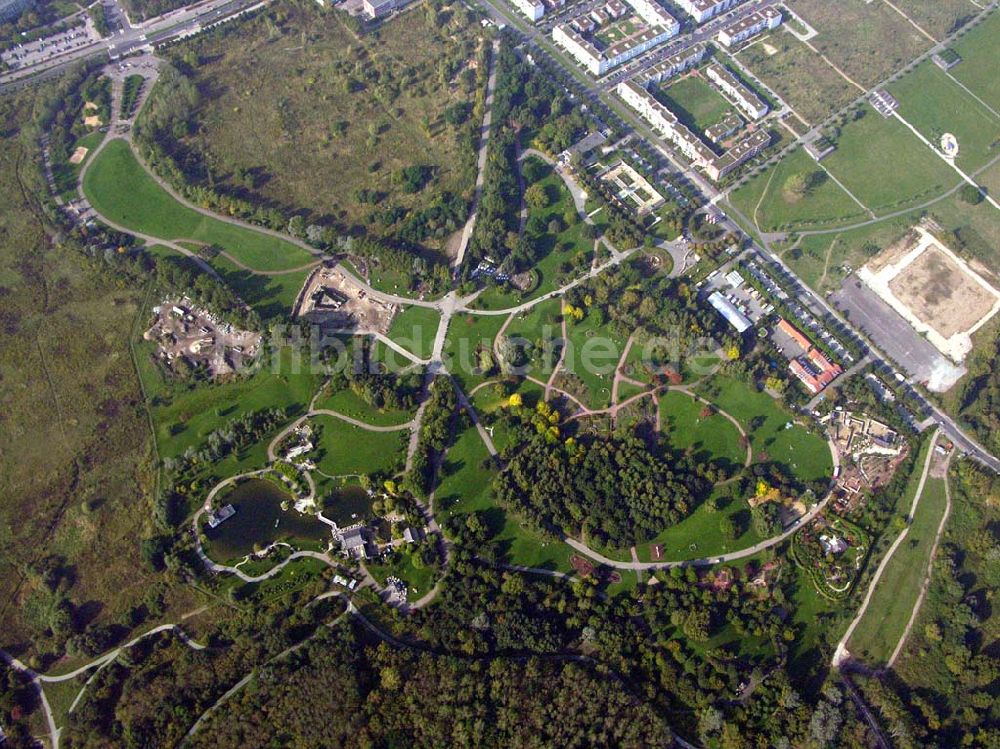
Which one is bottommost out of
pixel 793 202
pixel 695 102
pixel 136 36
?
pixel 136 36

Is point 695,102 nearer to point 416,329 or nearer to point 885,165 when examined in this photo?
point 885,165

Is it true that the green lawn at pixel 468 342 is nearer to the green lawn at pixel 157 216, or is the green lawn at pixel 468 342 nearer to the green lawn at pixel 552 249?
the green lawn at pixel 552 249

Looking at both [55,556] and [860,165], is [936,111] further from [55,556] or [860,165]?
[55,556]

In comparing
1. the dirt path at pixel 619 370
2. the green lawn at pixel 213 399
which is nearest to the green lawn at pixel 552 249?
the dirt path at pixel 619 370

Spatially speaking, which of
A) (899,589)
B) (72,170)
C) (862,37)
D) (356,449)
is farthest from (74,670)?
(862,37)

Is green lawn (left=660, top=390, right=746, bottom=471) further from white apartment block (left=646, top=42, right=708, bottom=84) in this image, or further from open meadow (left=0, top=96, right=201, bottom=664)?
open meadow (left=0, top=96, right=201, bottom=664)

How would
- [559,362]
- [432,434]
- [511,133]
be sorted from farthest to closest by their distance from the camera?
[511,133], [559,362], [432,434]
